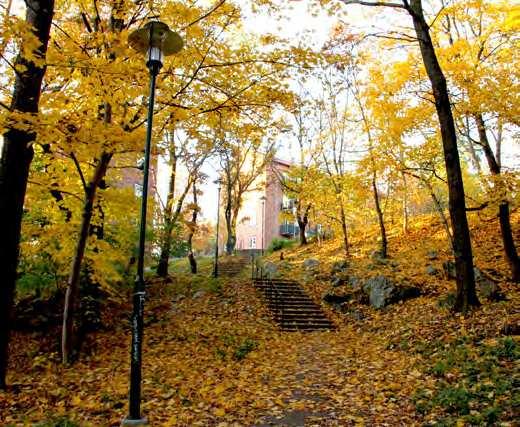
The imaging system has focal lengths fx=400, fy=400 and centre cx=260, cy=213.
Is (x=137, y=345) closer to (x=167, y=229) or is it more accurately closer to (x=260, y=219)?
(x=167, y=229)

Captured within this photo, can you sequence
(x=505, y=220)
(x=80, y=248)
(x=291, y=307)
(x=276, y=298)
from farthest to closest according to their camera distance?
1. (x=276, y=298)
2. (x=291, y=307)
3. (x=505, y=220)
4. (x=80, y=248)

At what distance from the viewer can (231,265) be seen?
28562 mm

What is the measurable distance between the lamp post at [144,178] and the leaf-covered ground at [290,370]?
1.71 ft

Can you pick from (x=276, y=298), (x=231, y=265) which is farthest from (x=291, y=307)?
(x=231, y=265)

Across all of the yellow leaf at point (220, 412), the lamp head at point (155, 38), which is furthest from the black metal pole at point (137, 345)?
the lamp head at point (155, 38)

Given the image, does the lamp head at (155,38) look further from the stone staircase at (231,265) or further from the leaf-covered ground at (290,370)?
the stone staircase at (231,265)

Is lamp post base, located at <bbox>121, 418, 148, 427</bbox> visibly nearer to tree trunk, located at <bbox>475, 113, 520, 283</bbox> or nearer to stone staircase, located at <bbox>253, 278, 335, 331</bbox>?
stone staircase, located at <bbox>253, 278, 335, 331</bbox>

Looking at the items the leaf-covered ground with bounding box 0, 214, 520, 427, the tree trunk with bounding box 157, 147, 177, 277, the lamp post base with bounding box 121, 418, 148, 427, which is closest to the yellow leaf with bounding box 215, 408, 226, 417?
the leaf-covered ground with bounding box 0, 214, 520, 427

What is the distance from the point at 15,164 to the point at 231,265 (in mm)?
22933

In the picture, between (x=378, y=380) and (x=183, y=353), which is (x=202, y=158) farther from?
(x=378, y=380)

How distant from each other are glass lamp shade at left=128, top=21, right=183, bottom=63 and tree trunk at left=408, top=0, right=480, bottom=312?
22.1 ft

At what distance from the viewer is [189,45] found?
812cm

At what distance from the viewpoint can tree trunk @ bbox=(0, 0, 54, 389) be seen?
6090mm

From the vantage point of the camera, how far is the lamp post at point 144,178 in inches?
204
